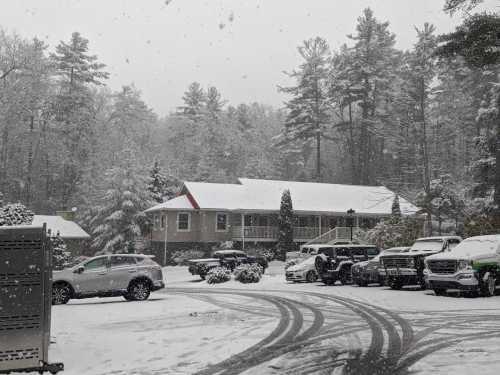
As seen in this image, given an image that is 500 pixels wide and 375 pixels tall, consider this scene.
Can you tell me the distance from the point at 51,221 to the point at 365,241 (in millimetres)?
25670

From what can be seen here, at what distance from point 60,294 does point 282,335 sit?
32.2 ft

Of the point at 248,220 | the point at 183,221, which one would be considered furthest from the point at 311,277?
the point at 248,220

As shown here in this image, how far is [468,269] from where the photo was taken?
17922mm

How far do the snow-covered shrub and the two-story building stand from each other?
88cm

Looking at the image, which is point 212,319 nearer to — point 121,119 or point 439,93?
point 439,93

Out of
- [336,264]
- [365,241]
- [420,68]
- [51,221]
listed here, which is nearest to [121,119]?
[51,221]

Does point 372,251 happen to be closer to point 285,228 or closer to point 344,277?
point 344,277

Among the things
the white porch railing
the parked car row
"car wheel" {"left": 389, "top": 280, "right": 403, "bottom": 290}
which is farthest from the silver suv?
the white porch railing

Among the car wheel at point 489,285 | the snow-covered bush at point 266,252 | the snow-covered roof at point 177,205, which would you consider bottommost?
the car wheel at point 489,285

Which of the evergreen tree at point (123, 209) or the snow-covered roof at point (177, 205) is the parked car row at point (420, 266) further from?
the evergreen tree at point (123, 209)

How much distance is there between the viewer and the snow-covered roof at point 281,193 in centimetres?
4285

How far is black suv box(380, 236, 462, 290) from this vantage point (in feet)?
69.6

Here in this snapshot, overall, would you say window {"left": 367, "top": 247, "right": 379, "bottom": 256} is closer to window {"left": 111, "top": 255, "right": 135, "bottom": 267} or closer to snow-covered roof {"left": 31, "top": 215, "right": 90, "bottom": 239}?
window {"left": 111, "top": 255, "right": 135, "bottom": 267}

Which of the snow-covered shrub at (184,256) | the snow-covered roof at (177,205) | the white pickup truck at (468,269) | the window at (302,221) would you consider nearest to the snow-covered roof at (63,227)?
the snow-covered roof at (177,205)
